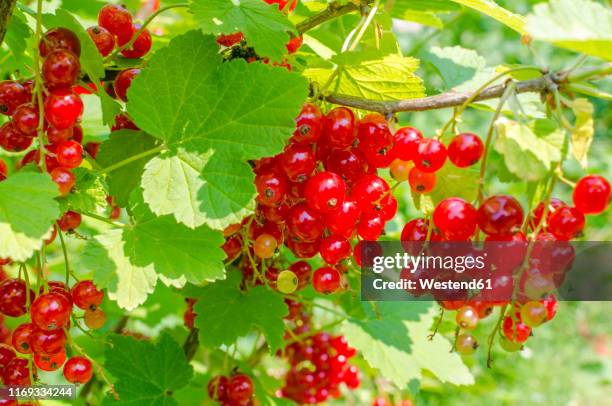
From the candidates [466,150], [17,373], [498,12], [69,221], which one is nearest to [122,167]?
[69,221]

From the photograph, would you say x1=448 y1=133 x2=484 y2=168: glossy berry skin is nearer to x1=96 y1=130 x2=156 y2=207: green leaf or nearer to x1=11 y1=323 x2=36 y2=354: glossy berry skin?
x1=96 y1=130 x2=156 y2=207: green leaf

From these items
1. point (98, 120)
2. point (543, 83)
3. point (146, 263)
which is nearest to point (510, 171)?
point (543, 83)

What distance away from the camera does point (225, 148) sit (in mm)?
1000

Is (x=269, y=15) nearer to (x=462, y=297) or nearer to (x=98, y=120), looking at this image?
(x=462, y=297)

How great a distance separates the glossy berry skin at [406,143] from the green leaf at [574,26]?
0.28 meters

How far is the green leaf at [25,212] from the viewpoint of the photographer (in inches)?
32.5

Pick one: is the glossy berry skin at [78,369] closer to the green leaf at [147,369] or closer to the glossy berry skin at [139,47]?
the green leaf at [147,369]

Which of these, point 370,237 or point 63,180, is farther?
point 370,237

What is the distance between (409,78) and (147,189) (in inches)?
19.6

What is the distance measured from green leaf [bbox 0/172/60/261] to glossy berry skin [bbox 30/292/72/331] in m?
0.14

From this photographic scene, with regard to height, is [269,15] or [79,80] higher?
[269,15]

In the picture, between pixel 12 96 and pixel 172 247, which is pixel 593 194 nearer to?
pixel 172 247

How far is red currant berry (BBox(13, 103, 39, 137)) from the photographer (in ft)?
3.14

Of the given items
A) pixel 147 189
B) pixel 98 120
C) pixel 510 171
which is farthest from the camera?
pixel 98 120
